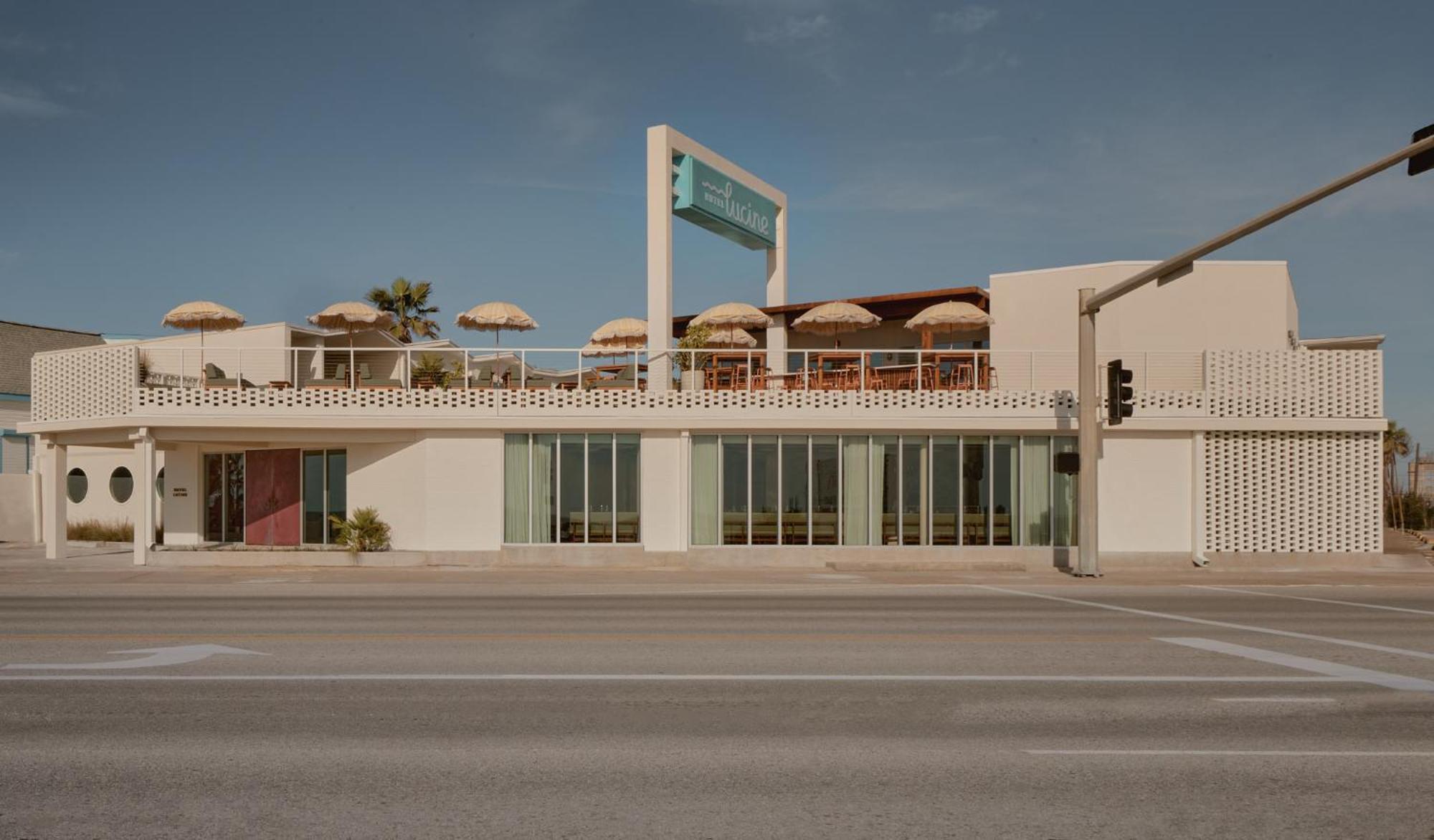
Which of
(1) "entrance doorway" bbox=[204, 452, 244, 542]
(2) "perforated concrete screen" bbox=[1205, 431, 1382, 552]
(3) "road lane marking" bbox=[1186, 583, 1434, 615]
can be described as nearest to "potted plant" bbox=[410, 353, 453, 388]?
(1) "entrance doorway" bbox=[204, 452, 244, 542]

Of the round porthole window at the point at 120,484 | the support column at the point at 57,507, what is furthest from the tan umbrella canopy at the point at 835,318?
the round porthole window at the point at 120,484

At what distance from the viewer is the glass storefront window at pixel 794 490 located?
88.7 feet

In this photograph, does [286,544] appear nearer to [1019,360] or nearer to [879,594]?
[879,594]

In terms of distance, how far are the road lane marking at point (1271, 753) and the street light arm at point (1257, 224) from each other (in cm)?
1071

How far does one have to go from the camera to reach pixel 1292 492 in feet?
87.0

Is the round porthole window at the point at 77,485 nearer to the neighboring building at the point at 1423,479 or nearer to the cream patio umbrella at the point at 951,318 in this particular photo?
the cream patio umbrella at the point at 951,318

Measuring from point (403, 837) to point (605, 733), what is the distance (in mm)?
2355

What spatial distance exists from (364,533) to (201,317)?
6.84m

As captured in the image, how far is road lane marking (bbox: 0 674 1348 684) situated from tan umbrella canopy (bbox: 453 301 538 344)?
1985 centimetres

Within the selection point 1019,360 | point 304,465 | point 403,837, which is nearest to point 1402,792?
point 403,837

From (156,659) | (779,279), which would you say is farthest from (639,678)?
(779,279)

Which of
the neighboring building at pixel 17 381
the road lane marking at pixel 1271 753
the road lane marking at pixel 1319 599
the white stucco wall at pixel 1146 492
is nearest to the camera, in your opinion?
the road lane marking at pixel 1271 753

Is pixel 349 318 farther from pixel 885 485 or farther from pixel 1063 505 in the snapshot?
pixel 1063 505

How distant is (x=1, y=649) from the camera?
11.6 m
